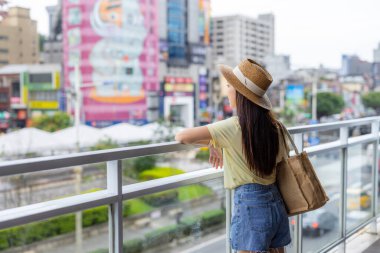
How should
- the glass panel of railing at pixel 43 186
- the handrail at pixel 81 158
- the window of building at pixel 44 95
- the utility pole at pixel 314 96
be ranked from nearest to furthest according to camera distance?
the handrail at pixel 81 158
the glass panel of railing at pixel 43 186
the window of building at pixel 44 95
the utility pole at pixel 314 96

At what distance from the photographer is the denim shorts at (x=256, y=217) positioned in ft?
4.44

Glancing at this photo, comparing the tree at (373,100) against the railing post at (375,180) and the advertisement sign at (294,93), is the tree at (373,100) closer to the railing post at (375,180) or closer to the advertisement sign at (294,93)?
the advertisement sign at (294,93)

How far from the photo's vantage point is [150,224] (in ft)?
5.74

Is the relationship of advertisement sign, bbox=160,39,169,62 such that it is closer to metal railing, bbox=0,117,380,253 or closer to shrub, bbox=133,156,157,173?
shrub, bbox=133,156,157,173

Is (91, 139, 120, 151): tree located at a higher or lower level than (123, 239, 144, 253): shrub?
lower

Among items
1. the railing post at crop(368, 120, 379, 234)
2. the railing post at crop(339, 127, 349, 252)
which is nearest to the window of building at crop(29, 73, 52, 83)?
the railing post at crop(368, 120, 379, 234)

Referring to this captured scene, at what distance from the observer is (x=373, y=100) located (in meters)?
36.8

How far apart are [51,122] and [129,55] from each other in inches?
296

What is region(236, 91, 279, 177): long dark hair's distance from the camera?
1333 millimetres

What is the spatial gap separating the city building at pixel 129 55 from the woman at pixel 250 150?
1336 inches

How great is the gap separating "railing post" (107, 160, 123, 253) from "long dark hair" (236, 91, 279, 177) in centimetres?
36

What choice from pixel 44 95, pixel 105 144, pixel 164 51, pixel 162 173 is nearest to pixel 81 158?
pixel 162 173

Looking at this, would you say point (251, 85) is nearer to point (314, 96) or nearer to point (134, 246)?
point (134, 246)

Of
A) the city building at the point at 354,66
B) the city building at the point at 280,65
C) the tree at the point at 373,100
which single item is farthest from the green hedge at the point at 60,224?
the tree at the point at 373,100
